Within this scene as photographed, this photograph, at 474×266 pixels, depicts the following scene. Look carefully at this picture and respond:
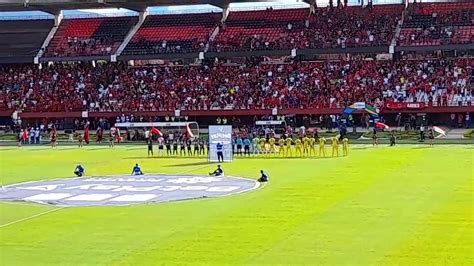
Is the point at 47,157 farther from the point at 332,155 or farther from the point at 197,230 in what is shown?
the point at 197,230

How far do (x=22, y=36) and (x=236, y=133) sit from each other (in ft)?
127

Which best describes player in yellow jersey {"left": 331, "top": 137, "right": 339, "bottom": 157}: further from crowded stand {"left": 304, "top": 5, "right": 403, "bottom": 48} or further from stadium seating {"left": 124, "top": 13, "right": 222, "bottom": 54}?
stadium seating {"left": 124, "top": 13, "right": 222, "bottom": 54}

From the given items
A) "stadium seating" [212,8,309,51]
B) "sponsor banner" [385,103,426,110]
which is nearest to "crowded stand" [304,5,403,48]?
"stadium seating" [212,8,309,51]

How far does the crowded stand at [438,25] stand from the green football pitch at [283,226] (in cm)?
3645

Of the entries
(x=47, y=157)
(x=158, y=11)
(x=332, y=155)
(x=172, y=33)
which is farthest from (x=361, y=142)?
(x=158, y=11)

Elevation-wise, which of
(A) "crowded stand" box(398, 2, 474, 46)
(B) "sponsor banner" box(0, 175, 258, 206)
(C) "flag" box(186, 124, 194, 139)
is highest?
(A) "crowded stand" box(398, 2, 474, 46)

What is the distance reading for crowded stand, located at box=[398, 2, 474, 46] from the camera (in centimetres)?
6794

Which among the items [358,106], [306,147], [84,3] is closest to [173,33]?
[84,3]

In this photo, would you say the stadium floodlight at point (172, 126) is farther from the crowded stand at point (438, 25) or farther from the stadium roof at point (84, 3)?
the crowded stand at point (438, 25)

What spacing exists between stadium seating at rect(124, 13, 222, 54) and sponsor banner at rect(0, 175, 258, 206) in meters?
42.9

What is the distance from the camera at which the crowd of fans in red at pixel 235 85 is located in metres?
65.6

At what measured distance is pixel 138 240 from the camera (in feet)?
61.5

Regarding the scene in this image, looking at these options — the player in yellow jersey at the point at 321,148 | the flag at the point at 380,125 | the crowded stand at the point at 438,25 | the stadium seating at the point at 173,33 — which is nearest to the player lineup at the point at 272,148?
the player in yellow jersey at the point at 321,148

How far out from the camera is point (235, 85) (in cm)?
7081
